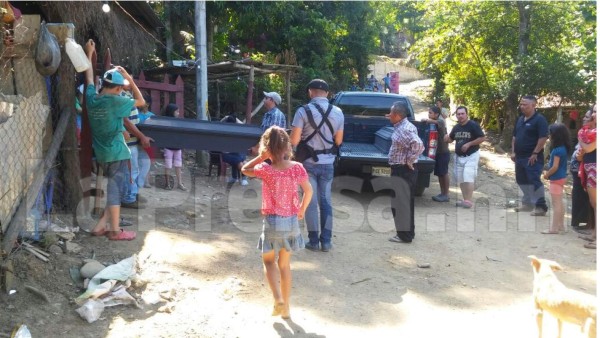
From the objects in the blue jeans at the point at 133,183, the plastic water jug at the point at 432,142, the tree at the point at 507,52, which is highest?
the tree at the point at 507,52

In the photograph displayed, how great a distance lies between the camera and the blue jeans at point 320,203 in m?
5.88

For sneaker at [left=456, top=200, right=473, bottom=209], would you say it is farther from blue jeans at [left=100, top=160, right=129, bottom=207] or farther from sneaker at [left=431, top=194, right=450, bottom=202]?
blue jeans at [left=100, top=160, right=129, bottom=207]

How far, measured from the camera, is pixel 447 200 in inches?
372

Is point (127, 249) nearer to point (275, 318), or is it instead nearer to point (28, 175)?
point (28, 175)

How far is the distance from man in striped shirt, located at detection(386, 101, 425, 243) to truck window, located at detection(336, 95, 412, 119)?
13.4 ft

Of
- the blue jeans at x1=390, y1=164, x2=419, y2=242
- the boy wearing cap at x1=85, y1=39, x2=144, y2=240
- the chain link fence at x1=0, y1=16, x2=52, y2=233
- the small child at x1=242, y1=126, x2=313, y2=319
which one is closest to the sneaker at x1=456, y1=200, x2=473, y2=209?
the blue jeans at x1=390, y1=164, x2=419, y2=242

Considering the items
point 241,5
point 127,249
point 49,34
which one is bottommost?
point 127,249

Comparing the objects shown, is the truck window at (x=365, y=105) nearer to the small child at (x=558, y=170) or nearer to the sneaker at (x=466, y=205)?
the sneaker at (x=466, y=205)

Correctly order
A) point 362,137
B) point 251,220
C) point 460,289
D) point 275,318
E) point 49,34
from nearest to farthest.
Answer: point 275,318 → point 49,34 → point 460,289 → point 251,220 → point 362,137

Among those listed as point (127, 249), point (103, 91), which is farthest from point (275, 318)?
point (103, 91)

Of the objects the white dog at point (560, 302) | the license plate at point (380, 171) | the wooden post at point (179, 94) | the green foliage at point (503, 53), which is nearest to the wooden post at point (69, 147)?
the white dog at point (560, 302)

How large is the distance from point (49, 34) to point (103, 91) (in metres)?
0.69

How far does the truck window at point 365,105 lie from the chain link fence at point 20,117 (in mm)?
6390

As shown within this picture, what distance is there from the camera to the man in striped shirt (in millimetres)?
6414
